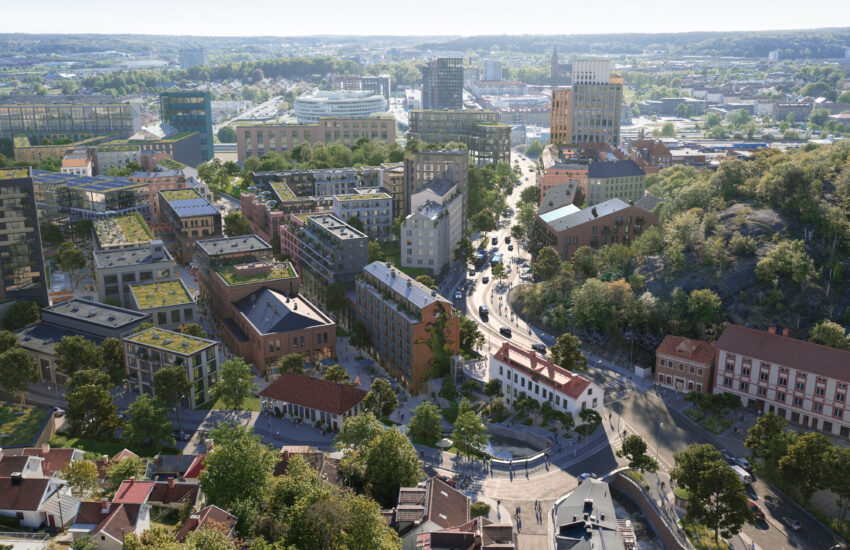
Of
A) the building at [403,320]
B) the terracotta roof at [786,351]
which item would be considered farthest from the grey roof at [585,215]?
the terracotta roof at [786,351]

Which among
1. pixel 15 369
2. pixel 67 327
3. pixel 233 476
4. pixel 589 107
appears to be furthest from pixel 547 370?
pixel 589 107

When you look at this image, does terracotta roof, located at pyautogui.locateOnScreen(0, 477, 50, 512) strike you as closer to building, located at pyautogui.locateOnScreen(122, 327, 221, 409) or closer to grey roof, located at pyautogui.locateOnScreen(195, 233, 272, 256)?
building, located at pyautogui.locateOnScreen(122, 327, 221, 409)

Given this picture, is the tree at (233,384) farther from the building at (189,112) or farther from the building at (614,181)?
the building at (189,112)

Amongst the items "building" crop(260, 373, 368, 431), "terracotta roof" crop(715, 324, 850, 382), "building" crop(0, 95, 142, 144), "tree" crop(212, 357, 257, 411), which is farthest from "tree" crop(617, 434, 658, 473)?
"building" crop(0, 95, 142, 144)

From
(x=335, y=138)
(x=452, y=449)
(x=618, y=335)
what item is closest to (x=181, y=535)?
(x=452, y=449)

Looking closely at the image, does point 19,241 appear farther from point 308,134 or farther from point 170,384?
point 308,134

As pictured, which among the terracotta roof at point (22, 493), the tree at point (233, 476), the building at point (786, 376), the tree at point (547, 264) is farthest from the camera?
the tree at point (547, 264)

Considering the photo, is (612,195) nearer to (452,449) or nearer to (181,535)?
(452,449)
